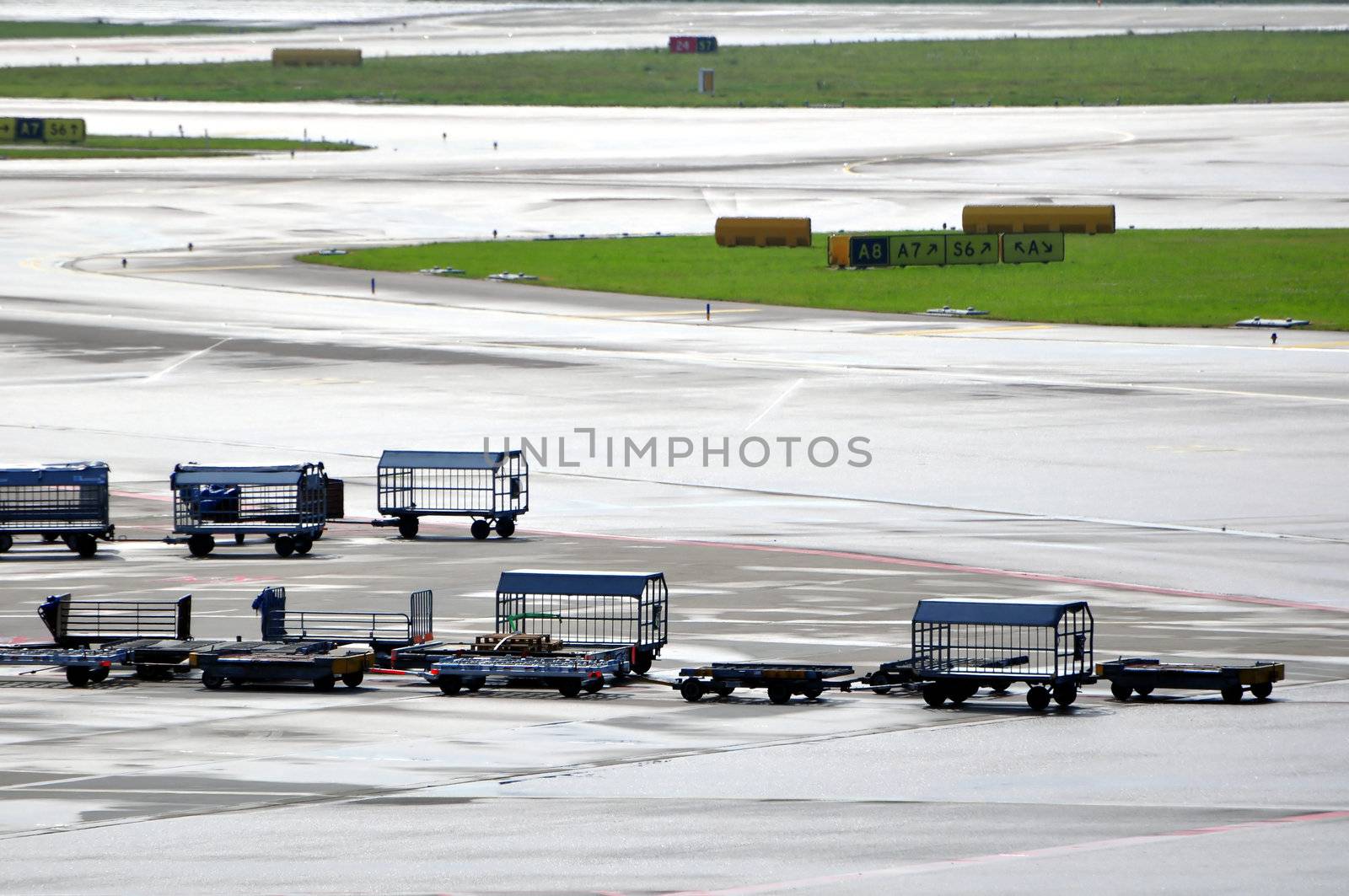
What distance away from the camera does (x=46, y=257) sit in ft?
304

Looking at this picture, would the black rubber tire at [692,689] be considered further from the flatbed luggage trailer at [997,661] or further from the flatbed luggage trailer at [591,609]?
the flatbed luggage trailer at [997,661]

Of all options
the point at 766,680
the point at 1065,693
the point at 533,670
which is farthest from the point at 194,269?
the point at 1065,693

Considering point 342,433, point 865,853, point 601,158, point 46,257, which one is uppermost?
point 601,158

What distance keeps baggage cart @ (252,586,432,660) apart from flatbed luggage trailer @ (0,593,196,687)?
2.98ft

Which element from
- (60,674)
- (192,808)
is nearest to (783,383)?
(60,674)

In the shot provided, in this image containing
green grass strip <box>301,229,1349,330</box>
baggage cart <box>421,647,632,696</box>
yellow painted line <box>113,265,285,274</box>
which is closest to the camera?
baggage cart <box>421,647,632,696</box>

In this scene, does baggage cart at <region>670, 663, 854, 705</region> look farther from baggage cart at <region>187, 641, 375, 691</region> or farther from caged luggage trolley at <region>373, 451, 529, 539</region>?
caged luggage trolley at <region>373, 451, 529, 539</region>

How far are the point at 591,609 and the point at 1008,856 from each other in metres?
14.6

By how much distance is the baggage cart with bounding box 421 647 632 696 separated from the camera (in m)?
25.2

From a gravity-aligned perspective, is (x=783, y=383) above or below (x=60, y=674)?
above

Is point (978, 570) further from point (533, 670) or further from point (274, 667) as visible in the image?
point (274, 667)

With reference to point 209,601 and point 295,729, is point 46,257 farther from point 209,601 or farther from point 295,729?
point 295,729

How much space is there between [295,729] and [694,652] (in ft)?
20.1

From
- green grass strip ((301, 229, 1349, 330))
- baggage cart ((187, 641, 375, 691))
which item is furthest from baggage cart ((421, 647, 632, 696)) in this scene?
green grass strip ((301, 229, 1349, 330))
